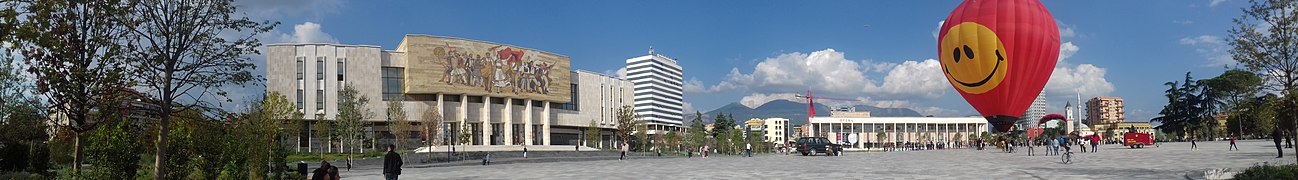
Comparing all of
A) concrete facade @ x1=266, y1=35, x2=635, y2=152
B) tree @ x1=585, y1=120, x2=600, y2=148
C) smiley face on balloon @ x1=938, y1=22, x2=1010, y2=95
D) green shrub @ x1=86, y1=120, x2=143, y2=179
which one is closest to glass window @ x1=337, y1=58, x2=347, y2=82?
concrete facade @ x1=266, y1=35, x2=635, y2=152

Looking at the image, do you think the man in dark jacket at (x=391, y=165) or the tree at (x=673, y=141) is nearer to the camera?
the man in dark jacket at (x=391, y=165)

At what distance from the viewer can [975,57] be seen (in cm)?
3003

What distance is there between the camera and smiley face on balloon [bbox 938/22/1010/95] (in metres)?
29.4

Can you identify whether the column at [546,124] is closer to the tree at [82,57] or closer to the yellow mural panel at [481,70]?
the yellow mural panel at [481,70]

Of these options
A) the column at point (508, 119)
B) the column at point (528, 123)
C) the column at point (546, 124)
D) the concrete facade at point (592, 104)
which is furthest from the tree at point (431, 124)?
the concrete facade at point (592, 104)

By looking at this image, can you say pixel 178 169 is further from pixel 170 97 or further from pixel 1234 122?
pixel 1234 122

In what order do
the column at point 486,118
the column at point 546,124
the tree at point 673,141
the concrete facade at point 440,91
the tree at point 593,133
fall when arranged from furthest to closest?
the tree at point 673,141, the tree at point 593,133, the column at point 546,124, the column at point 486,118, the concrete facade at point 440,91

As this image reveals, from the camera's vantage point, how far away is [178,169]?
16156mm

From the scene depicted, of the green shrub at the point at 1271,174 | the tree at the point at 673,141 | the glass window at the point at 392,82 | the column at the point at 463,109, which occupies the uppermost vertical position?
the glass window at the point at 392,82

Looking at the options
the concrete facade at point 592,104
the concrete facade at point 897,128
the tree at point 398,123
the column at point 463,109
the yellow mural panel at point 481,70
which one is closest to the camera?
the tree at point 398,123

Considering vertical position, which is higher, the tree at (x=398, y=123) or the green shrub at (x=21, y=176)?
the tree at (x=398, y=123)

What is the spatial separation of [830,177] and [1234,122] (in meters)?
77.9

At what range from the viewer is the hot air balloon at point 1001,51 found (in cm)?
2900

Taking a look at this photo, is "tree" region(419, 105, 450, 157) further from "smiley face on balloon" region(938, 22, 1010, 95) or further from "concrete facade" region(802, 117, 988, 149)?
"concrete facade" region(802, 117, 988, 149)
